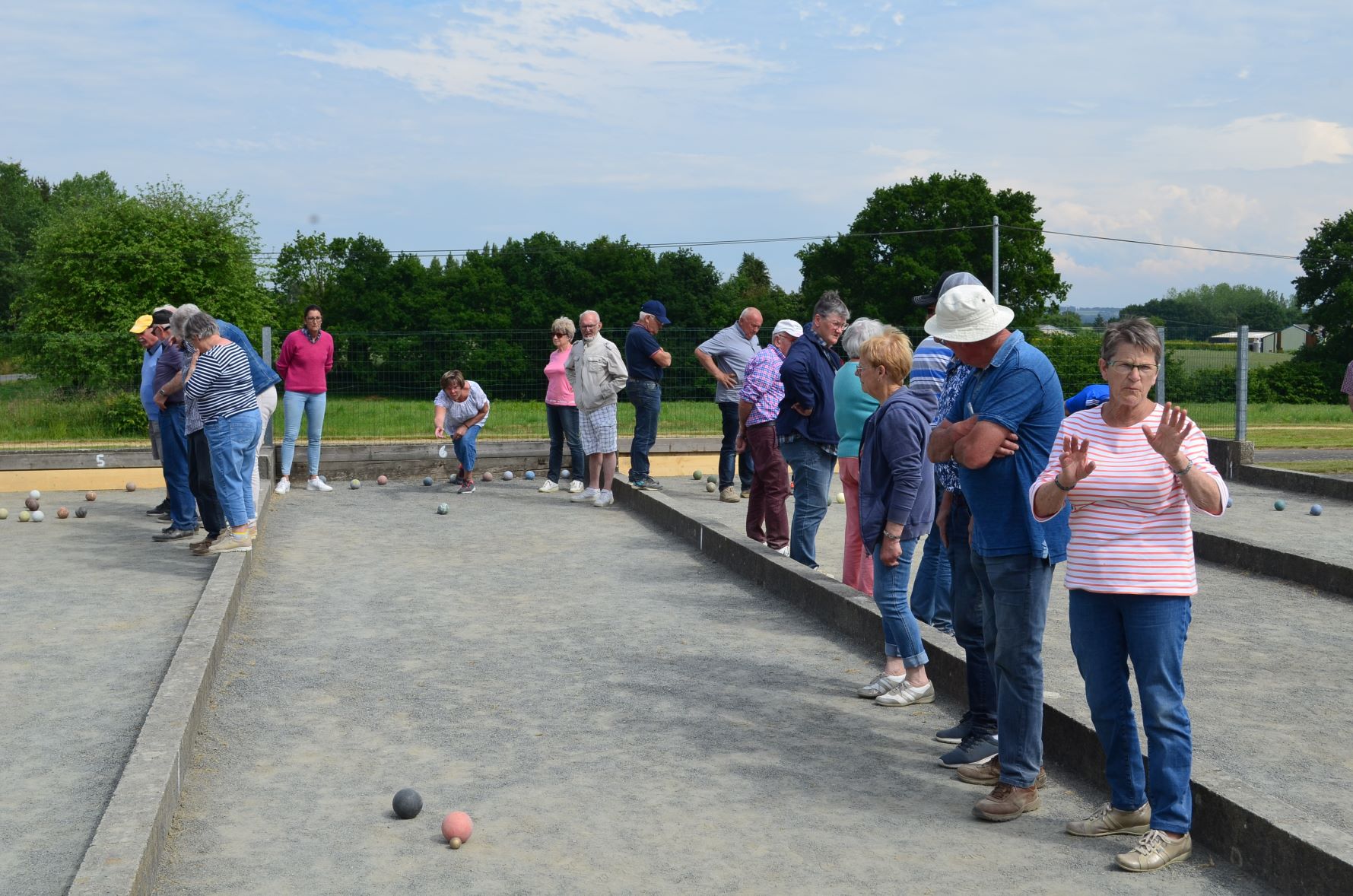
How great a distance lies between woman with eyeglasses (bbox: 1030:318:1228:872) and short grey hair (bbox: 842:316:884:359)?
2.33m

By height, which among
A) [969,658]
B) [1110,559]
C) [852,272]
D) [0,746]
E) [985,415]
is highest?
[852,272]

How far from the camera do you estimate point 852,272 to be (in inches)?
2248

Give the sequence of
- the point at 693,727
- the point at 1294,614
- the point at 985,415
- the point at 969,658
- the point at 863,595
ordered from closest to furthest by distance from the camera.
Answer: the point at 985,415 < the point at 969,658 < the point at 693,727 < the point at 863,595 < the point at 1294,614

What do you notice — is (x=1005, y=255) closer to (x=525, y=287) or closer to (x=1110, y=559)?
(x=525, y=287)

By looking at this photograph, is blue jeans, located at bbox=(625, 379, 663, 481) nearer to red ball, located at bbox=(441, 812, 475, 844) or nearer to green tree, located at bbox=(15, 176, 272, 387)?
red ball, located at bbox=(441, 812, 475, 844)

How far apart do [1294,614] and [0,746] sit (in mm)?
6920

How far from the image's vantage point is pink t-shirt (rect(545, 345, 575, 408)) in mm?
14367

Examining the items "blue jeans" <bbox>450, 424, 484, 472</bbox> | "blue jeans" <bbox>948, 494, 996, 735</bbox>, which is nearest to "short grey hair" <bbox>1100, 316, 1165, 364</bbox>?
"blue jeans" <bbox>948, 494, 996, 735</bbox>

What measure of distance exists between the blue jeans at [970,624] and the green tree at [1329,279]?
2083 inches

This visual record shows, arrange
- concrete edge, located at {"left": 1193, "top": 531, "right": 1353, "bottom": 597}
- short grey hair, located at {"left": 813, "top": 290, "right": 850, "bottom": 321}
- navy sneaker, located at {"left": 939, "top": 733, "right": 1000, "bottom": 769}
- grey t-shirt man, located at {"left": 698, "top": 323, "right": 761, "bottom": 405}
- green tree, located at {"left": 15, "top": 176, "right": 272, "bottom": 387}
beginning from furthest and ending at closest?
green tree, located at {"left": 15, "top": 176, "right": 272, "bottom": 387} → grey t-shirt man, located at {"left": 698, "top": 323, "right": 761, "bottom": 405} → concrete edge, located at {"left": 1193, "top": 531, "right": 1353, "bottom": 597} → short grey hair, located at {"left": 813, "top": 290, "right": 850, "bottom": 321} → navy sneaker, located at {"left": 939, "top": 733, "right": 1000, "bottom": 769}

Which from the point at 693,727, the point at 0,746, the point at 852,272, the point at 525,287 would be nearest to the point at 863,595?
the point at 693,727

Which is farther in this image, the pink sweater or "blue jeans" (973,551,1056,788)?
the pink sweater

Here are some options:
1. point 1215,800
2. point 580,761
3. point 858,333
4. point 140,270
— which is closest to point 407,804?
point 580,761

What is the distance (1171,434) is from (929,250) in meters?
53.6
